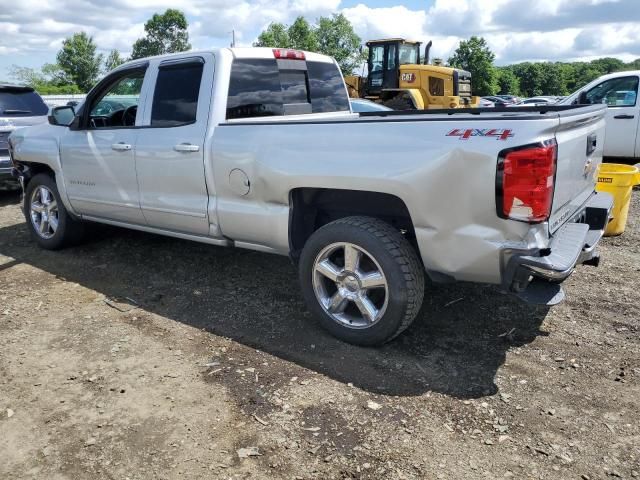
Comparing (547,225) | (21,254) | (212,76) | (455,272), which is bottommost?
(21,254)

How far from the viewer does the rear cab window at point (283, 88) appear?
4414 mm

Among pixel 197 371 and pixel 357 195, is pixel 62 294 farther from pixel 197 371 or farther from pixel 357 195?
pixel 357 195

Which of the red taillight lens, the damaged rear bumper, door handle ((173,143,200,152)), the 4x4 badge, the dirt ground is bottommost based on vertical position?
the dirt ground

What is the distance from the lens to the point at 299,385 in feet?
10.8

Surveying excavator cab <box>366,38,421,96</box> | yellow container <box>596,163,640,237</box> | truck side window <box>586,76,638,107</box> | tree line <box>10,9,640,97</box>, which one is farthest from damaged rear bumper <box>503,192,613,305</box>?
tree line <box>10,9,640,97</box>

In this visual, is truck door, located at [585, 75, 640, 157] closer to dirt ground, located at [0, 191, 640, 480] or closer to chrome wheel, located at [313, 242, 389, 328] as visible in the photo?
dirt ground, located at [0, 191, 640, 480]

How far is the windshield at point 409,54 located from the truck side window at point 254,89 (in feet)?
44.2

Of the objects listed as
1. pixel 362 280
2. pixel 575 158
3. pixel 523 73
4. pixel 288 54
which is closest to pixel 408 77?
pixel 288 54

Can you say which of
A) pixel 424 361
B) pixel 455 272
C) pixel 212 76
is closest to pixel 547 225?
pixel 455 272

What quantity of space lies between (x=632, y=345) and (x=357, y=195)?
2.11 meters

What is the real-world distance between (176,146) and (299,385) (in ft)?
7.15

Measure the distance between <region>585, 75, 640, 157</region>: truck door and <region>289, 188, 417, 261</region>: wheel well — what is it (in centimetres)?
755

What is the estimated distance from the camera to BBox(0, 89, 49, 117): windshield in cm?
901

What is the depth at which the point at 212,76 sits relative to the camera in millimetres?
4281
